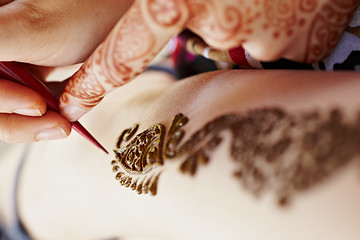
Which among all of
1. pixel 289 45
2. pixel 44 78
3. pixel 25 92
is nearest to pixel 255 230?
pixel 289 45

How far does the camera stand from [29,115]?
2.09 feet

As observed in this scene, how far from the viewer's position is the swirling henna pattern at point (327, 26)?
40cm

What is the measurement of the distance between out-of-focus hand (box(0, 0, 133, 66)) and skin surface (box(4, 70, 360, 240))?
0.16 metres

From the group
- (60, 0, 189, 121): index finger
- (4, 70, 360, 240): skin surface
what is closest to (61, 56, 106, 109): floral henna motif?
(60, 0, 189, 121): index finger

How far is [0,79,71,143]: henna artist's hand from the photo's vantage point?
59 cm

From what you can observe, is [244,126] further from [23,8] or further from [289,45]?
[23,8]

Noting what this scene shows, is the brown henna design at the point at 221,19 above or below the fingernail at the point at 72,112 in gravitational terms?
above

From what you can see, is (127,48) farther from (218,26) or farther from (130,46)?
(218,26)

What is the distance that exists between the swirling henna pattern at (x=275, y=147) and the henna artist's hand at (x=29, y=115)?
21 centimetres

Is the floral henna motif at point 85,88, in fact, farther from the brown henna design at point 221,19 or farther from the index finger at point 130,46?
the brown henna design at point 221,19

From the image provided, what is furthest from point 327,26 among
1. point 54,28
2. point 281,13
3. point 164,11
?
point 54,28

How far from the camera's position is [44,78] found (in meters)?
0.75

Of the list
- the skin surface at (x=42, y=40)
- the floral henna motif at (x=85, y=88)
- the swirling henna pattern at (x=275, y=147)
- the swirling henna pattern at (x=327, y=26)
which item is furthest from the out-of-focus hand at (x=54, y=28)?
the swirling henna pattern at (x=327, y=26)

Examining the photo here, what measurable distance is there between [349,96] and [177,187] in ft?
0.76
